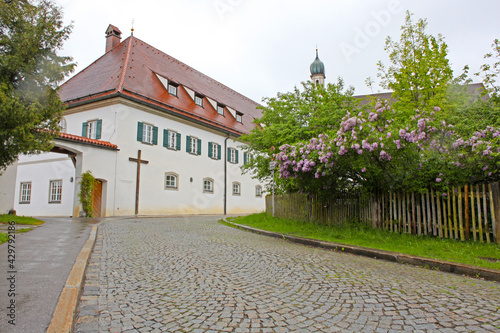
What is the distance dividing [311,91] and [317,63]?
60257mm

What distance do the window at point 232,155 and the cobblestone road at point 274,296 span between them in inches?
883

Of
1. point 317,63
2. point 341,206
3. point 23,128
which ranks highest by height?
point 317,63

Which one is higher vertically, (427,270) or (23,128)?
(23,128)

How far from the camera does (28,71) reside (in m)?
10.4

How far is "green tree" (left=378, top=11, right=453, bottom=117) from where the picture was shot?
51.2ft

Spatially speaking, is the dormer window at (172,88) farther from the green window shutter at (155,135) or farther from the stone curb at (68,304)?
the stone curb at (68,304)

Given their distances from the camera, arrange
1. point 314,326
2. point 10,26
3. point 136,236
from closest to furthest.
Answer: point 314,326
point 136,236
point 10,26

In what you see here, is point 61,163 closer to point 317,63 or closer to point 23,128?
point 23,128

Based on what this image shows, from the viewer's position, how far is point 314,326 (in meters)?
3.30

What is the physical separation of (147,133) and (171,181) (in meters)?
3.61

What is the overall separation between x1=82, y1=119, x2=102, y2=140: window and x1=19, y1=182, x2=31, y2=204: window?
210 inches

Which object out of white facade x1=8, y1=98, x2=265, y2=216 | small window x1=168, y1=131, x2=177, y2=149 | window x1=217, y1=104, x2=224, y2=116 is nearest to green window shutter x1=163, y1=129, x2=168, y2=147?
white facade x1=8, y1=98, x2=265, y2=216

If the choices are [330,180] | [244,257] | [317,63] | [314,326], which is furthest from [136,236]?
[317,63]

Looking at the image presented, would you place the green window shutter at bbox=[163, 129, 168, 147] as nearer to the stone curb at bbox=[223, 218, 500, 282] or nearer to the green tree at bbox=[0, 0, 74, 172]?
the green tree at bbox=[0, 0, 74, 172]
